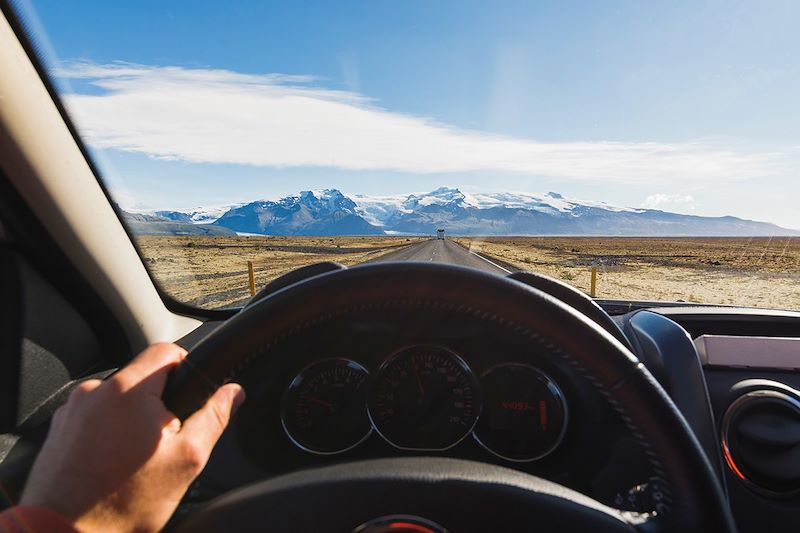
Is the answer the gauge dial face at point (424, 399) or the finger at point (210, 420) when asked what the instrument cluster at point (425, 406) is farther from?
the finger at point (210, 420)

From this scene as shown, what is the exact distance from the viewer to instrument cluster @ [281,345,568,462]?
2150 millimetres

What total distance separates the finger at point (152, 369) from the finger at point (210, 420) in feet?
0.36

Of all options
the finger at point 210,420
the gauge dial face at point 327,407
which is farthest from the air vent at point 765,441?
the finger at point 210,420

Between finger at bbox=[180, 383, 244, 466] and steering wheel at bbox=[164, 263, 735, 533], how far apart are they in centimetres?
3

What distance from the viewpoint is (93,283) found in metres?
2.85

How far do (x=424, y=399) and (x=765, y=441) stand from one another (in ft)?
5.35

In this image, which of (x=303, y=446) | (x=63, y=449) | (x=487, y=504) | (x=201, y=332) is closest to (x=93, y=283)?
(x=201, y=332)

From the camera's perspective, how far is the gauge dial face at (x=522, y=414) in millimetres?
2246

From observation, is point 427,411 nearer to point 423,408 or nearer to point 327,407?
point 423,408

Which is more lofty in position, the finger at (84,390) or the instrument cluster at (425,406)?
the finger at (84,390)

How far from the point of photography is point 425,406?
2.15 m

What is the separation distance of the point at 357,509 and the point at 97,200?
2.34 metres

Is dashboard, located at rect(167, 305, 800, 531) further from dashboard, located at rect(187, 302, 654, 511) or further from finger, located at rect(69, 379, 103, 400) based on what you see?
finger, located at rect(69, 379, 103, 400)

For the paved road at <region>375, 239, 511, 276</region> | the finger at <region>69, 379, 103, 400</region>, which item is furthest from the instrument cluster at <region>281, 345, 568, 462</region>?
the finger at <region>69, 379, 103, 400</region>
